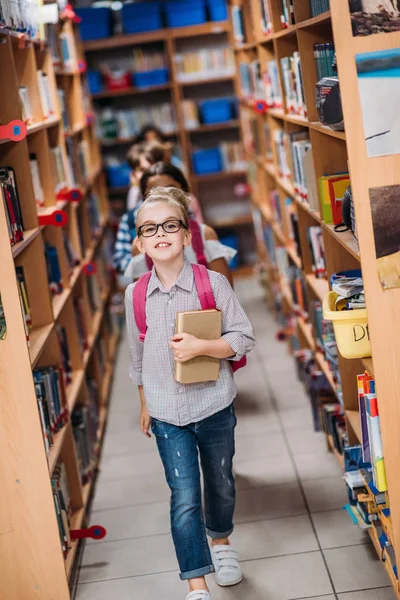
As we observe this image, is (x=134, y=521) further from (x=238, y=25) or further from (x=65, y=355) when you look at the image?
(x=238, y=25)

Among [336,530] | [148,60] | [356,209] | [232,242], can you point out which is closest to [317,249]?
[336,530]

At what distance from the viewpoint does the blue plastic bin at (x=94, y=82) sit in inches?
328

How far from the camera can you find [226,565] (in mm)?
3150

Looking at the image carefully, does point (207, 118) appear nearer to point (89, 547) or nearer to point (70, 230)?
point (70, 230)

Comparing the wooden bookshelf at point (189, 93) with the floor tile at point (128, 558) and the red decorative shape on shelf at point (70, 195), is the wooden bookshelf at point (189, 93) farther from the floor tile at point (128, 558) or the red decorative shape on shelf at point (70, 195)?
the floor tile at point (128, 558)

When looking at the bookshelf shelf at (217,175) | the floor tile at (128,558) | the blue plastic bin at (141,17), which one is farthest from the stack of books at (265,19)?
the bookshelf shelf at (217,175)

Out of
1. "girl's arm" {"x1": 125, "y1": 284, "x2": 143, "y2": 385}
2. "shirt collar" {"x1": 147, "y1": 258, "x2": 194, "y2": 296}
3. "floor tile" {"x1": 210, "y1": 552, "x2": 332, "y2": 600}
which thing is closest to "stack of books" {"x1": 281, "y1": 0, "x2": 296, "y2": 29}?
"shirt collar" {"x1": 147, "y1": 258, "x2": 194, "y2": 296}

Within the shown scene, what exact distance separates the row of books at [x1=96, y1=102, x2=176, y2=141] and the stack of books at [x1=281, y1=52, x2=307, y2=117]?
4.26m

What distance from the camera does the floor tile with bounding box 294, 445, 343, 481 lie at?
4.01 metres

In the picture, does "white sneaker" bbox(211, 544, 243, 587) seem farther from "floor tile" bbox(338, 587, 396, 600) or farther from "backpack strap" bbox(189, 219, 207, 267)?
"backpack strap" bbox(189, 219, 207, 267)

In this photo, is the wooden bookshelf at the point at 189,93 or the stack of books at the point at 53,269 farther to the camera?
the wooden bookshelf at the point at 189,93

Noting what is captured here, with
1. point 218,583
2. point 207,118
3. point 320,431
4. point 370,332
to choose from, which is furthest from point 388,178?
point 207,118

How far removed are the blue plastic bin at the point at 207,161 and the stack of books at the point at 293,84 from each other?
422 centimetres

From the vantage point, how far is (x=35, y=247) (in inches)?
142
